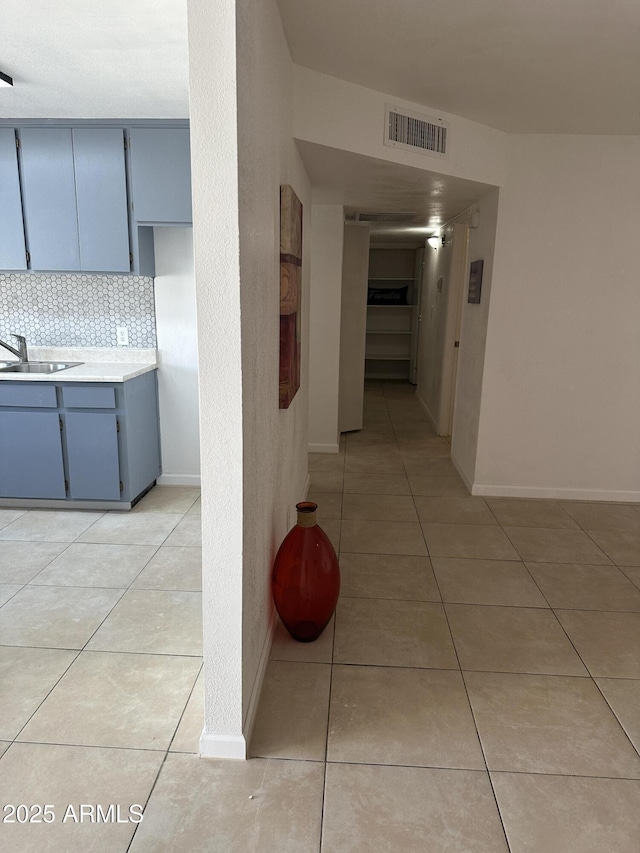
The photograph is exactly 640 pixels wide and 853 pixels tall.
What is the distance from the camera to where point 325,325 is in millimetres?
5176

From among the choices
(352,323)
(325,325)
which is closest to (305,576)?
(325,325)

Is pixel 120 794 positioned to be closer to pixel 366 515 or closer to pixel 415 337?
pixel 366 515

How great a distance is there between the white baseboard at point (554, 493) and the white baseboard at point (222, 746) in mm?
2877

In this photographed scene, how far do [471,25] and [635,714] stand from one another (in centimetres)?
262

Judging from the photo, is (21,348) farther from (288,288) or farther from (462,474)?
(462,474)

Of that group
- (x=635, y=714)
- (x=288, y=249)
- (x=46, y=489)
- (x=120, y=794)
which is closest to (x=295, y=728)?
(x=120, y=794)

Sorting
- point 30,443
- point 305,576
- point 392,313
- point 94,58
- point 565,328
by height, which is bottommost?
point 305,576

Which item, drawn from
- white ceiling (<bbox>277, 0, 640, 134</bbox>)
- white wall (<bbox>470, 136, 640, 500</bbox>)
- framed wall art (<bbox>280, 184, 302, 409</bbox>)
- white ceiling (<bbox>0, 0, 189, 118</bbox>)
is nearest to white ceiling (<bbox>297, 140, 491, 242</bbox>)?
white ceiling (<bbox>277, 0, 640, 134</bbox>)

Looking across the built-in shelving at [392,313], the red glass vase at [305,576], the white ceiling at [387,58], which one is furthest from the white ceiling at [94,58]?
the built-in shelving at [392,313]

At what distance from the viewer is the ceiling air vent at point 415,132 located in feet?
10.1

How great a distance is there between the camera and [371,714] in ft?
6.89

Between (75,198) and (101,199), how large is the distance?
0.17 metres

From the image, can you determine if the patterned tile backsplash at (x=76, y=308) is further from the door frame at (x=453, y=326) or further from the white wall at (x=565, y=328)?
the door frame at (x=453, y=326)

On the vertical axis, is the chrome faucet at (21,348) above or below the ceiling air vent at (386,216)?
below
